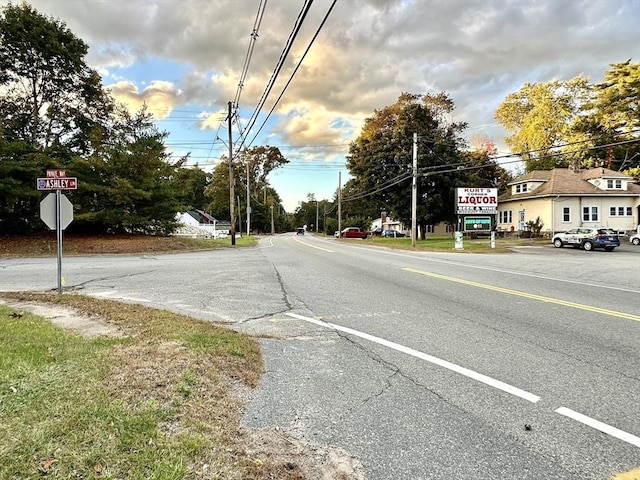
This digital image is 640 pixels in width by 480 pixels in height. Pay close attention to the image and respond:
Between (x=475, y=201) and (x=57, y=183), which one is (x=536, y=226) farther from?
(x=57, y=183)

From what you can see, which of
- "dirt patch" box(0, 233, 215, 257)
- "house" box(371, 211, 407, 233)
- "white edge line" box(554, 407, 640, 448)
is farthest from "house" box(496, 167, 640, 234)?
"white edge line" box(554, 407, 640, 448)

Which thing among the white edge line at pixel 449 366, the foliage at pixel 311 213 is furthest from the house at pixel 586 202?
the foliage at pixel 311 213

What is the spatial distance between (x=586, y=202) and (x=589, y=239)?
13.6 metres

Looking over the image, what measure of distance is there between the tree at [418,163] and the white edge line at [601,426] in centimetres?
3240

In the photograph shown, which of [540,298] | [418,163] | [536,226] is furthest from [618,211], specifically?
[540,298]

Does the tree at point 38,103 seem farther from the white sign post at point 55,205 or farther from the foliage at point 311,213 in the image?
the foliage at point 311,213

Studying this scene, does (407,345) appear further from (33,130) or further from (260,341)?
(33,130)

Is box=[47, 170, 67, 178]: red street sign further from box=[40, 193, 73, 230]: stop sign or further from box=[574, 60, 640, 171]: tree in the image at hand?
box=[574, 60, 640, 171]: tree

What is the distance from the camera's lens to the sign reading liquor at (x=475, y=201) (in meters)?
32.8

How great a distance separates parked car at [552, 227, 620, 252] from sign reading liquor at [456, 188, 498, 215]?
18.6ft

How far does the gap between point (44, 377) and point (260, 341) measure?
2.56 metres

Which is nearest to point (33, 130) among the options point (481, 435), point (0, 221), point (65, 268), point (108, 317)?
point (0, 221)

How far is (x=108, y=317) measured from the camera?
258 inches

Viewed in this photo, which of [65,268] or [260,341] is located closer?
[260,341]
